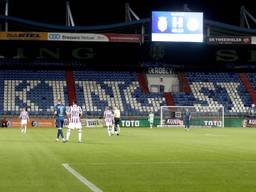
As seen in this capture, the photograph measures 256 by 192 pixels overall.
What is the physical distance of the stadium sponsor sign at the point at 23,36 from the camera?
5538cm

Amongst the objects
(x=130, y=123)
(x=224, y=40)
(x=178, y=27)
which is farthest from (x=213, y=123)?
(x=178, y=27)

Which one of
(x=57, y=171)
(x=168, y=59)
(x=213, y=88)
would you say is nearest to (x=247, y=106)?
(x=213, y=88)

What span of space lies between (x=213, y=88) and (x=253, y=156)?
162 ft

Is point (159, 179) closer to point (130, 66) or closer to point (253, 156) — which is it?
point (253, 156)

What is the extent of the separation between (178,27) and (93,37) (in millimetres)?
8433

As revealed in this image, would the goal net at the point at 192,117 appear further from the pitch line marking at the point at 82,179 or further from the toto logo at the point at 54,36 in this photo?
the pitch line marking at the point at 82,179

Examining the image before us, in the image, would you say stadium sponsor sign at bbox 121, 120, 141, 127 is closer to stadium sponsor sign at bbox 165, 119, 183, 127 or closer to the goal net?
the goal net

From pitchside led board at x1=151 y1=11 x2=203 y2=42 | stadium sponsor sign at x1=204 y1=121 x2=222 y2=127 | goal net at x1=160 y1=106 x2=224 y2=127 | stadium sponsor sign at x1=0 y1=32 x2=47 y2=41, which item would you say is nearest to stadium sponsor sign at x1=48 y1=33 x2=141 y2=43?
stadium sponsor sign at x1=0 y1=32 x2=47 y2=41

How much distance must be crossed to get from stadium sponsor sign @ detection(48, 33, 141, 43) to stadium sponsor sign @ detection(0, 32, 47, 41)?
775 mm

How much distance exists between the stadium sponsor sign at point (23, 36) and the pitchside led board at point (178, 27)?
35.4 ft

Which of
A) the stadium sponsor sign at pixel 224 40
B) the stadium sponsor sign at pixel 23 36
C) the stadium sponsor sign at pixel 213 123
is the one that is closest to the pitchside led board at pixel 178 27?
the stadium sponsor sign at pixel 224 40

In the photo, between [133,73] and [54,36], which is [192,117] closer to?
[133,73]

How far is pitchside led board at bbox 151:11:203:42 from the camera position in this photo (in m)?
55.7

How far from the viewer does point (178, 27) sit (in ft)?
183
